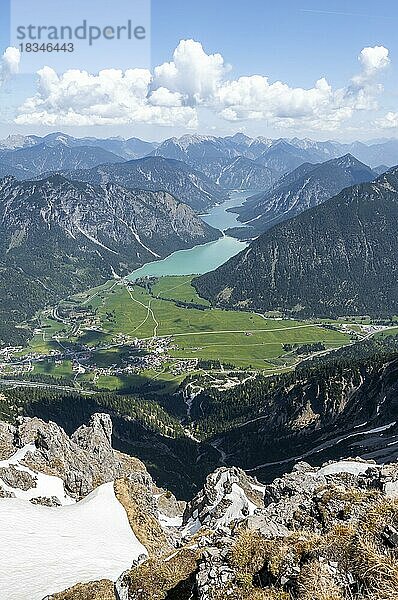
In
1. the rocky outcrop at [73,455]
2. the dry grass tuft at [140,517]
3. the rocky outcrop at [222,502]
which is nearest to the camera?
the dry grass tuft at [140,517]

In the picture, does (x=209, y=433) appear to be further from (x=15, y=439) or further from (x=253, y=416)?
(x=15, y=439)

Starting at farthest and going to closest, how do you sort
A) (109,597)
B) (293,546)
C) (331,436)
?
(331,436) < (109,597) < (293,546)

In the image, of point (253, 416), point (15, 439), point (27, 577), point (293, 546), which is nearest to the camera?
point (293, 546)

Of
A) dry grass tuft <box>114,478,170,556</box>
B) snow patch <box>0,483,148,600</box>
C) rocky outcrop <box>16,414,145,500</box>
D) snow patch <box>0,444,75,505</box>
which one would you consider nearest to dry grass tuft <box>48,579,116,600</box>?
snow patch <box>0,483,148,600</box>

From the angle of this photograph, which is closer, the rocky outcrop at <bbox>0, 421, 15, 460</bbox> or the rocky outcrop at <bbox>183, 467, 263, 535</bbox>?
the rocky outcrop at <bbox>183, 467, 263, 535</bbox>

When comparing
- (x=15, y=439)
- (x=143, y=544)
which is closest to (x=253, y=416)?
(x=15, y=439)

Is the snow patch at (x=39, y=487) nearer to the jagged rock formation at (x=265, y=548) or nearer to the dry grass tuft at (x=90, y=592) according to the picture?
the jagged rock formation at (x=265, y=548)

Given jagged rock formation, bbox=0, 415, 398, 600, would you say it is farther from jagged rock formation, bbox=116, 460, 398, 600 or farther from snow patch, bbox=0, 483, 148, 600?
snow patch, bbox=0, 483, 148, 600

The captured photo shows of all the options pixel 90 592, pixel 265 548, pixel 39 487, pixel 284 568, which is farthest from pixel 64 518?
pixel 284 568

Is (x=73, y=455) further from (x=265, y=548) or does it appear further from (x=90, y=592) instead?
(x=265, y=548)

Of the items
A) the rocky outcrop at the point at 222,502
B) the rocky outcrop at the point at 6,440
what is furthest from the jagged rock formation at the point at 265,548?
the rocky outcrop at the point at 6,440

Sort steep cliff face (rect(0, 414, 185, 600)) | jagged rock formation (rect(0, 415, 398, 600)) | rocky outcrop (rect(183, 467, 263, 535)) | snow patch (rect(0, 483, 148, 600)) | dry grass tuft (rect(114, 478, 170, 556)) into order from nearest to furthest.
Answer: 1. jagged rock formation (rect(0, 415, 398, 600))
2. snow patch (rect(0, 483, 148, 600))
3. steep cliff face (rect(0, 414, 185, 600))
4. dry grass tuft (rect(114, 478, 170, 556))
5. rocky outcrop (rect(183, 467, 263, 535))
